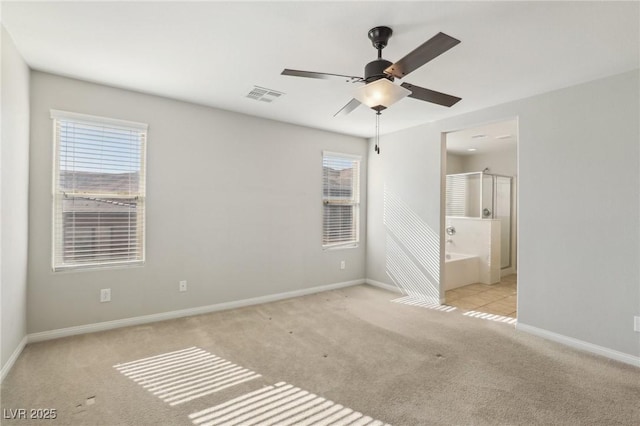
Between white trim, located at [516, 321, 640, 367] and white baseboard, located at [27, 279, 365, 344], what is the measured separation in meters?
2.64

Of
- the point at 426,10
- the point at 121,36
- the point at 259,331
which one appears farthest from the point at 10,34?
the point at 259,331

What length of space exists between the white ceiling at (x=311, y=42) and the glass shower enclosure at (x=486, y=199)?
3.24 m

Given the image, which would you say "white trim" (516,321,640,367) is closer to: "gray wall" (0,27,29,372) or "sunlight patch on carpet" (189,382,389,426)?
"sunlight patch on carpet" (189,382,389,426)

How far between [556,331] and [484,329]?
652mm

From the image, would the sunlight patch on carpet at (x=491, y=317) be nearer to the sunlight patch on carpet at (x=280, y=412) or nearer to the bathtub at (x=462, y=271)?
the bathtub at (x=462, y=271)

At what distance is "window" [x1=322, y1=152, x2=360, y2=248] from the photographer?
5.10 metres

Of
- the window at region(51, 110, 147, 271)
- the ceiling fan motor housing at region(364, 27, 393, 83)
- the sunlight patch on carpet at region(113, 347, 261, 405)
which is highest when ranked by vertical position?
the ceiling fan motor housing at region(364, 27, 393, 83)

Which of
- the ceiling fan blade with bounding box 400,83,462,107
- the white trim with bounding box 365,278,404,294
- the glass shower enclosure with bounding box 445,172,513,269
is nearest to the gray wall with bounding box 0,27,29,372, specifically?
the ceiling fan blade with bounding box 400,83,462,107

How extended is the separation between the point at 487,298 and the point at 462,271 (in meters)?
0.80

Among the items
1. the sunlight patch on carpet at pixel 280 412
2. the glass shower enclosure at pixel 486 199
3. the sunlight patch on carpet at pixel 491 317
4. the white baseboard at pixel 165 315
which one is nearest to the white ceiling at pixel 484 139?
the glass shower enclosure at pixel 486 199

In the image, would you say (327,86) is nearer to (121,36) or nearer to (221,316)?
(121,36)

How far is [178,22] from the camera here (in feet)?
7.13

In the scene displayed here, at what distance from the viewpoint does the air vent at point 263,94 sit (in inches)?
132

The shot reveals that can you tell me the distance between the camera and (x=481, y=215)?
6180 millimetres
